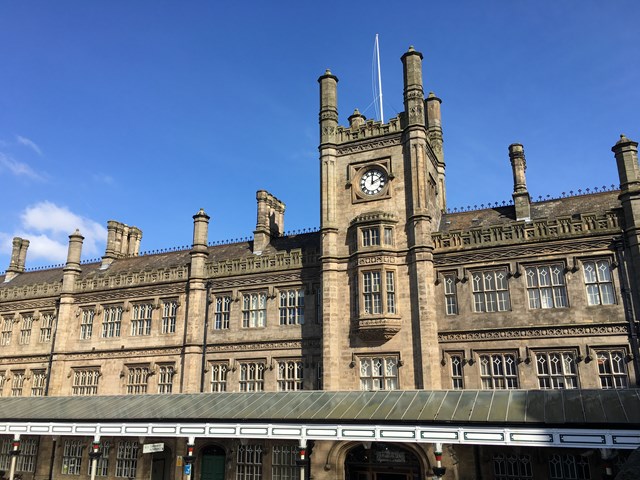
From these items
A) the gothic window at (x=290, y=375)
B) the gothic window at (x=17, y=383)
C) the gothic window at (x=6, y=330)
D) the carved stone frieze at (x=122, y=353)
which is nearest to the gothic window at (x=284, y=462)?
the gothic window at (x=290, y=375)

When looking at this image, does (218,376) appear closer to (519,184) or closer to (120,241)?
(120,241)

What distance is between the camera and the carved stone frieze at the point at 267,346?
27750mm

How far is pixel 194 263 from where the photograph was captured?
104 feet

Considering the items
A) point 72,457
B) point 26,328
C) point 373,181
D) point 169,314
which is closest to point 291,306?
point 373,181

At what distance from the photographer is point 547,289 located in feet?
78.9

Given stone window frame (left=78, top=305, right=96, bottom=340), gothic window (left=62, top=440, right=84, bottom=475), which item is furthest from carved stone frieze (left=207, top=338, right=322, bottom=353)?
stone window frame (left=78, top=305, right=96, bottom=340)

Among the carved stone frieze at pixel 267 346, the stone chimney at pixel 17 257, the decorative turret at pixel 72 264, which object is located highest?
the stone chimney at pixel 17 257

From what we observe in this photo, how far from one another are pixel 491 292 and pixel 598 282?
14.7 feet

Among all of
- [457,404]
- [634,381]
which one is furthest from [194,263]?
[634,381]

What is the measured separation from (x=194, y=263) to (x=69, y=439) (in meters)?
12.2

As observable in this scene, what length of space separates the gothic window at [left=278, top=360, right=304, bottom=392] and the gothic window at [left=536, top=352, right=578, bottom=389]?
11.4 m

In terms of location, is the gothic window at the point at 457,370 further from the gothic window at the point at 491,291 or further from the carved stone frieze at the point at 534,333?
the gothic window at the point at 491,291

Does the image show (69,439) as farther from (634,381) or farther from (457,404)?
(634,381)

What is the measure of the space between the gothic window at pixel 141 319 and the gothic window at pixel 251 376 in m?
7.11
